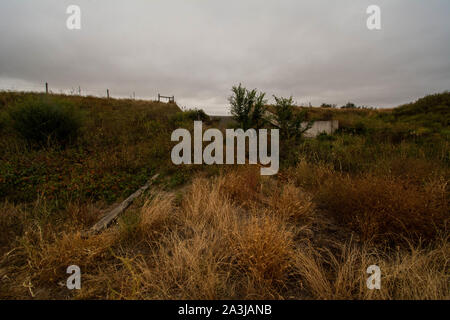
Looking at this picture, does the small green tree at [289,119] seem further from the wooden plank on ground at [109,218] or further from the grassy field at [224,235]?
the wooden plank on ground at [109,218]

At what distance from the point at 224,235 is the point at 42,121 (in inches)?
362

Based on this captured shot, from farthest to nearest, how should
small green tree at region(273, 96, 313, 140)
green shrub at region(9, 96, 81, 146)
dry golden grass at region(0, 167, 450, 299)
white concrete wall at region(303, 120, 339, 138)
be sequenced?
white concrete wall at region(303, 120, 339, 138)
small green tree at region(273, 96, 313, 140)
green shrub at region(9, 96, 81, 146)
dry golden grass at region(0, 167, 450, 299)

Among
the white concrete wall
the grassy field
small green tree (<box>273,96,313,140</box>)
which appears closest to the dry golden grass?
the grassy field

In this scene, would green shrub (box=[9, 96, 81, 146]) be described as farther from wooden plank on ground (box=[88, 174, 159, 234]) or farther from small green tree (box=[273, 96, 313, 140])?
small green tree (box=[273, 96, 313, 140])

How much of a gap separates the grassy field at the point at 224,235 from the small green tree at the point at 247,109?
5.13 m

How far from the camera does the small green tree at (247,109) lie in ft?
31.8

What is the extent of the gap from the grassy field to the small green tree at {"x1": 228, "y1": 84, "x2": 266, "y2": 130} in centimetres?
513

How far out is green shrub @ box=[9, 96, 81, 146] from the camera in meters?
6.75

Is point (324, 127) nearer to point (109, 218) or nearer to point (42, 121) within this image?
point (109, 218)

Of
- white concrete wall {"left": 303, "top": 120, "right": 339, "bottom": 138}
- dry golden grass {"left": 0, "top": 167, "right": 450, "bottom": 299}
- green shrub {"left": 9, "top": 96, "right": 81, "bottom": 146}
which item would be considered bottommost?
dry golden grass {"left": 0, "top": 167, "right": 450, "bottom": 299}

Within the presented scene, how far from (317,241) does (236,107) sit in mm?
8739

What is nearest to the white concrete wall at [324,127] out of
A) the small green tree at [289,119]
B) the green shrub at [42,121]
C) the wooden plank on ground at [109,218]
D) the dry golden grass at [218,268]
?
the small green tree at [289,119]

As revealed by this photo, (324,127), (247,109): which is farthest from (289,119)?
(324,127)
